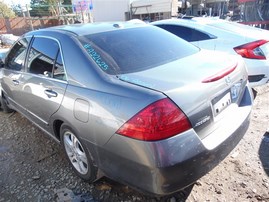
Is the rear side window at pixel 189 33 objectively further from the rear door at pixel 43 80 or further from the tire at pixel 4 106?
the tire at pixel 4 106

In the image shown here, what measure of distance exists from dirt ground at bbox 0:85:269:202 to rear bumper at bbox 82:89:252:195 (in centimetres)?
54

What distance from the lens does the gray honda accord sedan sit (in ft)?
5.65

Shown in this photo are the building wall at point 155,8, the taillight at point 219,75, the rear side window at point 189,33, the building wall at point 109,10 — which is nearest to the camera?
the taillight at point 219,75

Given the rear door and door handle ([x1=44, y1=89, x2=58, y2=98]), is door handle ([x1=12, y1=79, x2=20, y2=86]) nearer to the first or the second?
→ the rear door

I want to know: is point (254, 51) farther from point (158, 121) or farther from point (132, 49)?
point (158, 121)

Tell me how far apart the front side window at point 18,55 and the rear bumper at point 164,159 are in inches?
83.8

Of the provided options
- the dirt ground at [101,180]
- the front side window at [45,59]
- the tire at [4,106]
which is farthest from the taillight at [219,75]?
the tire at [4,106]

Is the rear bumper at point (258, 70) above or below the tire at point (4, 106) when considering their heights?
above

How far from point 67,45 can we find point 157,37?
40.4 inches

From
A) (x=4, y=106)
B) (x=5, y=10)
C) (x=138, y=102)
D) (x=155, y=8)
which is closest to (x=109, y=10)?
(x=155, y=8)

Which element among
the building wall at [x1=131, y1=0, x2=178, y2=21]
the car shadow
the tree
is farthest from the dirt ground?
the tree

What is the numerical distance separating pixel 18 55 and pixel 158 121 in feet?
9.32

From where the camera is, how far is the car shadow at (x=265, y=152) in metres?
2.66

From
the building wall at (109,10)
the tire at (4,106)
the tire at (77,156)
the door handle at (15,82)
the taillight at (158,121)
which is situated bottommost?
the building wall at (109,10)
